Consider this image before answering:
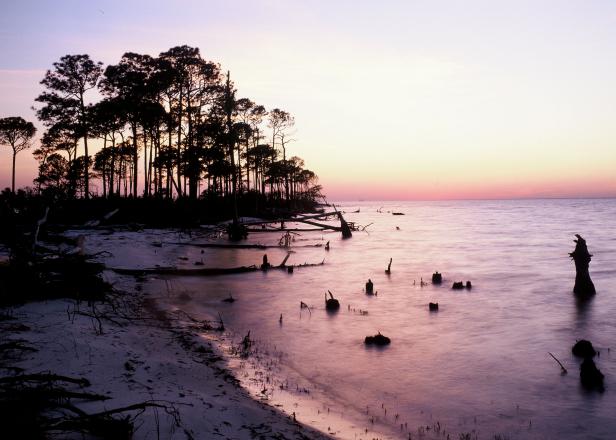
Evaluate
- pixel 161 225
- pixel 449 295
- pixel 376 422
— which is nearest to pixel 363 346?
pixel 376 422

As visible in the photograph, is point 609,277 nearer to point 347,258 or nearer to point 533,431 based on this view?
point 347,258

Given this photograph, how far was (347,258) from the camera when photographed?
1008 inches

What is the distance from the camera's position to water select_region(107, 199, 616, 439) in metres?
6.54

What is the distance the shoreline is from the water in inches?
51.0

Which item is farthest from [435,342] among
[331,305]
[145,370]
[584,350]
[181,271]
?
[181,271]

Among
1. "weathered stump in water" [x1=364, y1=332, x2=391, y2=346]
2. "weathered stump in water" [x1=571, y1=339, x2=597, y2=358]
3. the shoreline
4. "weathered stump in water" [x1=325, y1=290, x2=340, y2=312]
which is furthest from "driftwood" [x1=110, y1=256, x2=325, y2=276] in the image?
"weathered stump in water" [x1=571, y1=339, x2=597, y2=358]


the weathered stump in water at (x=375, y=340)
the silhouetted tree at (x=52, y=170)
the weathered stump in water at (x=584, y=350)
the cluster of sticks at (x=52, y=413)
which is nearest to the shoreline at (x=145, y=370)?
the cluster of sticks at (x=52, y=413)

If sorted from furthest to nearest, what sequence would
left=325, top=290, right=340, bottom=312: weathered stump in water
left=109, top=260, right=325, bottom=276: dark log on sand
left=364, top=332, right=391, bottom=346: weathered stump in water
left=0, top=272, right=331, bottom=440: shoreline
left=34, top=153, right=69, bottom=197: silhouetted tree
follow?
left=34, top=153, right=69, bottom=197: silhouetted tree
left=109, top=260, right=325, bottom=276: dark log on sand
left=325, top=290, right=340, bottom=312: weathered stump in water
left=364, top=332, right=391, bottom=346: weathered stump in water
left=0, top=272, right=331, bottom=440: shoreline

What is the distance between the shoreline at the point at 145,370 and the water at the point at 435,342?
130 cm

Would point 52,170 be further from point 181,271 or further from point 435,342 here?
point 435,342

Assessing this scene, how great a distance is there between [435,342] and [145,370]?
23.3 feet

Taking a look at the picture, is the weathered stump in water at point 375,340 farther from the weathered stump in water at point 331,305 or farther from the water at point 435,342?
the weathered stump in water at point 331,305

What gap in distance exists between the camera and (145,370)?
18.6ft

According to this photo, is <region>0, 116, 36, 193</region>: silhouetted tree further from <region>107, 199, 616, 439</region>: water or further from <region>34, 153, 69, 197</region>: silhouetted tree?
<region>107, 199, 616, 439</region>: water
